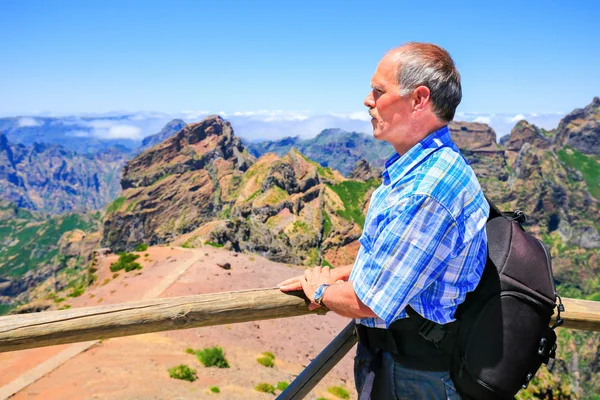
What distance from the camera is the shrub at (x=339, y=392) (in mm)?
18734

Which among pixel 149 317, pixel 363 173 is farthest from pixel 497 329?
pixel 363 173

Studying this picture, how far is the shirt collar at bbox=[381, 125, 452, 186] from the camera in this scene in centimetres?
310

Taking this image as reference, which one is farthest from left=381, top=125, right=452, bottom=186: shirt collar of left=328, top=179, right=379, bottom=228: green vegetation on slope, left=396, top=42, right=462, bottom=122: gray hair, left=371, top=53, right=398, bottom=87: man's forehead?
left=328, top=179, right=379, bottom=228: green vegetation on slope

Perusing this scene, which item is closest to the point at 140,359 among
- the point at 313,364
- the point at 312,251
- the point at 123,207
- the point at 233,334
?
the point at 233,334

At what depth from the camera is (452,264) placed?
2.95m

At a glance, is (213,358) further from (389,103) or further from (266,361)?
(389,103)

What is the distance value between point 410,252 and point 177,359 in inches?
730

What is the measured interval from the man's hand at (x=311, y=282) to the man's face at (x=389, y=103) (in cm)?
154

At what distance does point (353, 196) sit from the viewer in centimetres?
→ 14462

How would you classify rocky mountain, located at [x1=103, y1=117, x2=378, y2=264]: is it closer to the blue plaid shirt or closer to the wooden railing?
the wooden railing

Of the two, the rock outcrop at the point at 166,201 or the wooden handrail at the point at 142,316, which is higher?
the wooden handrail at the point at 142,316

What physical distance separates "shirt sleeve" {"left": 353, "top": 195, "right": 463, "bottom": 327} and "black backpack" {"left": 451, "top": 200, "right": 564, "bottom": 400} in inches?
18.9

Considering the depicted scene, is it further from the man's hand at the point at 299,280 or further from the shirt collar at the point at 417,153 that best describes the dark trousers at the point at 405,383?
the shirt collar at the point at 417,153

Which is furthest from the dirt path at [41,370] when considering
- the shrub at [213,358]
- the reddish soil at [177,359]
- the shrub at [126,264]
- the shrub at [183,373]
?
the shrub at [126,264]
